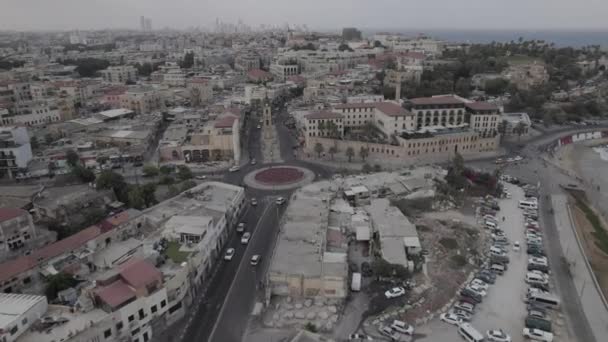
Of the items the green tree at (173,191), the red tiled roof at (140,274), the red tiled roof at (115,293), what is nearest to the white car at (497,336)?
the red tiled roof at (140,274)

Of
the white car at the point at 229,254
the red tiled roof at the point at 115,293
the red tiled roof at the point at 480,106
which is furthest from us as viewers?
the red tiled roof at the point at 480,106

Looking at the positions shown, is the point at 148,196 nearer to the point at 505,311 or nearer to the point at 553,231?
the point at 505,311

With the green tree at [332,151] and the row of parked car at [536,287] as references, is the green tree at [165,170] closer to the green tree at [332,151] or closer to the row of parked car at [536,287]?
the green tree at [332,151]

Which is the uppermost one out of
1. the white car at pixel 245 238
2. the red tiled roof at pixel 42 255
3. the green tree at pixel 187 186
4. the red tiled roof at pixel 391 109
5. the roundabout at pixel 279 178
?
the red tiled roof at pixel 391 109

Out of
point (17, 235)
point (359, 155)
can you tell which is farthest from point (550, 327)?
point (17, 235)

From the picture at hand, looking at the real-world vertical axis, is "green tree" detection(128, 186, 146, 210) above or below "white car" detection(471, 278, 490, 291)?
above

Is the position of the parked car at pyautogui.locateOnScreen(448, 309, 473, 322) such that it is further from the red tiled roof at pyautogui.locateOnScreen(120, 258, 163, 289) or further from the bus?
the red tiled roof at pyautogui.locateOnScreen(120, 258, 163, 289)

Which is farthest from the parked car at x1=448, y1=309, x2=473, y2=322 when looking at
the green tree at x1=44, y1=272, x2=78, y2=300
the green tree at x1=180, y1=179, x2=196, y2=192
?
the green tree at x1=180, y1=179, x2=196, y2=192

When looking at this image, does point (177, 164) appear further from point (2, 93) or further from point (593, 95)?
point (593, 95)
